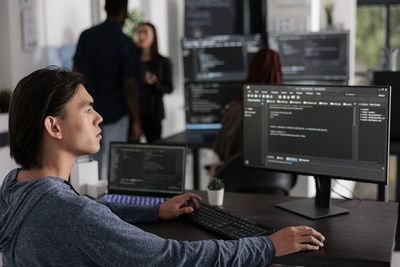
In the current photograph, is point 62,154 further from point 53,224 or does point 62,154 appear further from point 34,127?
point 53,224

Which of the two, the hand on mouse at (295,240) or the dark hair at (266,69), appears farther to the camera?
the dark hair at (266,69)

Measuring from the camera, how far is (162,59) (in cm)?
514

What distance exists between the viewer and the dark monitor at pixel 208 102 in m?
4.29

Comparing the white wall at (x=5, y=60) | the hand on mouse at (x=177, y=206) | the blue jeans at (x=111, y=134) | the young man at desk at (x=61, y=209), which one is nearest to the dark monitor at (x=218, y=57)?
the blue jeans at (x=111, y=134)

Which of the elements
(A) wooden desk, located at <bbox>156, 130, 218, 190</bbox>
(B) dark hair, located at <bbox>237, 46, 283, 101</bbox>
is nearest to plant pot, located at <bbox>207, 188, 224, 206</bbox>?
(B) dark hair, located at <bbox>237, 46, 283, 101</bbox>

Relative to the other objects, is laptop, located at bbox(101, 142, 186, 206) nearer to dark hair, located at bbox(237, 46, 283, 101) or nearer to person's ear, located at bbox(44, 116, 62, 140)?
person's ear, located at bbox(44, 116, 62, 140)

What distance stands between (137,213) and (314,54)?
2675 mm

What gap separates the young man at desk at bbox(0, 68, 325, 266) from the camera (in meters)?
1.19

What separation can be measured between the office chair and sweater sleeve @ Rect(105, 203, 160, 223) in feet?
2.31

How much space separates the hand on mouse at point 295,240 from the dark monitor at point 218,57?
2794 mm

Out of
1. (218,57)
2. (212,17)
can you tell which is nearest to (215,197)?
(218,57)

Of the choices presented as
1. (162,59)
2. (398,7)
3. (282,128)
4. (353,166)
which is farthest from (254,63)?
(398,7)

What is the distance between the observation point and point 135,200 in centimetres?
216

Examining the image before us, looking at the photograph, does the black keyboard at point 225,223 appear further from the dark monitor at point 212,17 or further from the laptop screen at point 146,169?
the dark monitor at point 212,17
